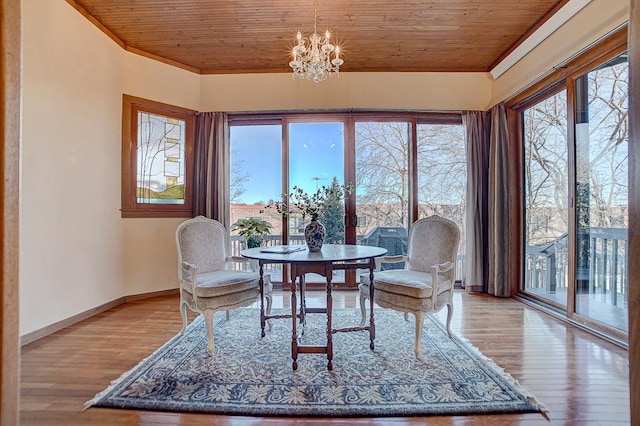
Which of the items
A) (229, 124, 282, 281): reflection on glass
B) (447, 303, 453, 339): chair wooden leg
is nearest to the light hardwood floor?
(447, 303, 453, 339): chair wooden leg

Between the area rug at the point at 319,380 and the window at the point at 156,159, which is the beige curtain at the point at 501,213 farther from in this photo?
the window at the point at 156,159

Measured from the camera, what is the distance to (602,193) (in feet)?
9.25

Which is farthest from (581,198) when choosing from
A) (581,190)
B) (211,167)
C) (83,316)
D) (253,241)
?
(83,316)

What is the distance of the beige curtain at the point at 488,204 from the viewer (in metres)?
4.03

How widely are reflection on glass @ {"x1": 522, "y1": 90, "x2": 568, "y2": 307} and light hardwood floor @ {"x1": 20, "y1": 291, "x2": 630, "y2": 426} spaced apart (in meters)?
0.47

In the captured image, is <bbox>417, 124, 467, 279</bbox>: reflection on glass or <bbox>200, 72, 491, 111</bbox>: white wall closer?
<bbox>200, 72, 491, 111</bbox>: white wall

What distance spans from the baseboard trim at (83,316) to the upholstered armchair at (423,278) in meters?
2.79

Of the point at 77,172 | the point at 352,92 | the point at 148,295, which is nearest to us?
the point at 77,172

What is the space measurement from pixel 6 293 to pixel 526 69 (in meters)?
4.67

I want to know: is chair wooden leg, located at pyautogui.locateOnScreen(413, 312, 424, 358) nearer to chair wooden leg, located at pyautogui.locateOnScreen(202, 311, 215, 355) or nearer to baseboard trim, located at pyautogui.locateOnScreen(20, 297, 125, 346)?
chair wooden leg, located at pyautogui.locateOnScreen(202, 311, 215, 355)

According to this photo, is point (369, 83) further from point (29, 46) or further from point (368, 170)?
point (29, 46)

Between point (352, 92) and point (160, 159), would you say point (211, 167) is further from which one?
point (352, 92)

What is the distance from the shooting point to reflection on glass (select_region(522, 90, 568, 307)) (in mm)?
3377

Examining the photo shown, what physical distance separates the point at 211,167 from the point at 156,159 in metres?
0.68
